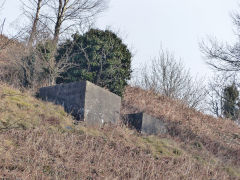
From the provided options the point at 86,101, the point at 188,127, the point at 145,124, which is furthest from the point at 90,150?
the point at 188,127

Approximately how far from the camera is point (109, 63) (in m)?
11.9

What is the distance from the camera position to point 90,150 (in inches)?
267

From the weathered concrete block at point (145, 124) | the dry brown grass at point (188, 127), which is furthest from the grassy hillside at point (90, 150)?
the weathered concrete block at point (145, 124)

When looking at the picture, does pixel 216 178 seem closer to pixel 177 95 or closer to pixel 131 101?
pixel 131 101

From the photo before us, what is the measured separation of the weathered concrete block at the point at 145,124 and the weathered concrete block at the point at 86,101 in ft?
1.79

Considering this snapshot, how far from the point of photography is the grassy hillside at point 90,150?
5652mm

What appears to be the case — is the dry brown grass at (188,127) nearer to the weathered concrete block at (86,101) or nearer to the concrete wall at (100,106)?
the concrete wall at (100,106)

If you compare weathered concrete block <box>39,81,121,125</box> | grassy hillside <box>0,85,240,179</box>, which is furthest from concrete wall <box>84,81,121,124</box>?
grassy hillside <box>0,85,240,179</box>

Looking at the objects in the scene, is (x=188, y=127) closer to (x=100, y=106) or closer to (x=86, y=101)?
(x=100, y=106)

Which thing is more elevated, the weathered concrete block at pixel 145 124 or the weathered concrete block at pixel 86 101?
the weathered concrete block at pixel 86 101

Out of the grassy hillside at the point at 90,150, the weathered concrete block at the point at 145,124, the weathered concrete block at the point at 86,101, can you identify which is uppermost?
the weathered concrete block at the point at 86,101

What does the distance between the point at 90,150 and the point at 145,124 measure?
3452 mm

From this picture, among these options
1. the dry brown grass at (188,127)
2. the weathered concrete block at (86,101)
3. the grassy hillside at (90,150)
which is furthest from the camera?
the dry brown grass at (188,127)

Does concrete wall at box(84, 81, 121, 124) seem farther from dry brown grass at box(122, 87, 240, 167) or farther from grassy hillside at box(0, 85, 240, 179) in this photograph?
dry brown grass at box(122, 87, 240, 167)
